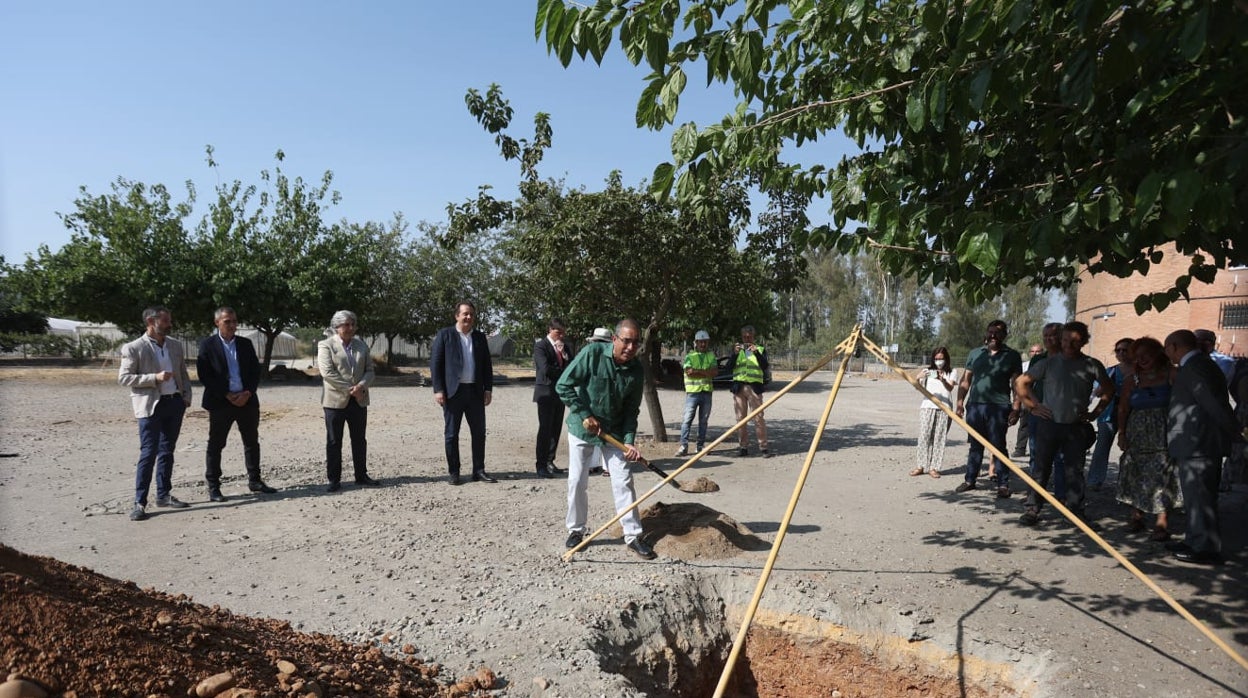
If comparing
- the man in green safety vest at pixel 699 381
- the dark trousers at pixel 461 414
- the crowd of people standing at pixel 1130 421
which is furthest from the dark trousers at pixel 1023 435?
the dark trousers at pixel 461 414

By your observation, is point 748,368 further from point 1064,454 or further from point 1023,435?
point 1064,454

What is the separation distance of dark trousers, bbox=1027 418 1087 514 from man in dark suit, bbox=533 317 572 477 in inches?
197

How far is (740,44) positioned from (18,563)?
3641 mm

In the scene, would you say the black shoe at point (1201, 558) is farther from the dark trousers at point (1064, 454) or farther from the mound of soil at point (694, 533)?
the mound of soil at point (694, 533)

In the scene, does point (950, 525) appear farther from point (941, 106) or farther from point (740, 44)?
point (740, 44)

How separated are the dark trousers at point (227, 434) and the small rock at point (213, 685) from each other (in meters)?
4.48

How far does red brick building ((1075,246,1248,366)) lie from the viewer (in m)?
20.2

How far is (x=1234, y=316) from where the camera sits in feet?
66.7

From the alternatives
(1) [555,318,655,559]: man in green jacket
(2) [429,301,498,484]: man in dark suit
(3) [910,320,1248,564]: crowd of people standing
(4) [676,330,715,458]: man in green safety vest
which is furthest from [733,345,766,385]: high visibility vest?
(1) [555,318,655,559]: man in green jacket

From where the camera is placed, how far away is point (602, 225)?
916cm

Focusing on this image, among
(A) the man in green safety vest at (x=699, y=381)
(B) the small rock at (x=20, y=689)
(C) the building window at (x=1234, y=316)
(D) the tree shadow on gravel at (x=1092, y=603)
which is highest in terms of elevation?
(C) the building window at (x=1234, y=316)

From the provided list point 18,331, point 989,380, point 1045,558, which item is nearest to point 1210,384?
point 1045,558

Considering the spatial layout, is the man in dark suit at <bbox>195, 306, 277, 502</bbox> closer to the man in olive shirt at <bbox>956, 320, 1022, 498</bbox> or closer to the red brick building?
the man in olive shirt at <bbox>956, 320, 1022, 498</bbox>

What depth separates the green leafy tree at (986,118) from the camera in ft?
8.39
